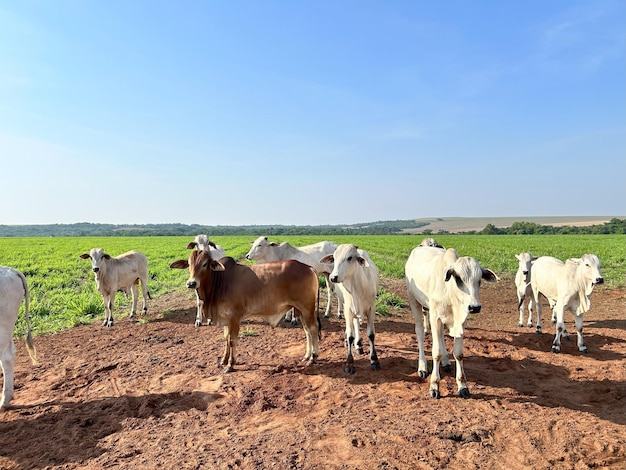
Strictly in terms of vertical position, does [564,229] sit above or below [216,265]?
below

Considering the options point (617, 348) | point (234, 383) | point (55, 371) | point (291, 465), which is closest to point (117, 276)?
point (55, 371)

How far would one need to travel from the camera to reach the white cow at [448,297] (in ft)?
16.9

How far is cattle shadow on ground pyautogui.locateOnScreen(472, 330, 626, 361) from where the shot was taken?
7.54m

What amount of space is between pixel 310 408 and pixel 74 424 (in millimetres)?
3211

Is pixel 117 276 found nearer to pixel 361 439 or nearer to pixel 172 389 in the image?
pixel 172 389

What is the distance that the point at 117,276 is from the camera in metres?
11.6

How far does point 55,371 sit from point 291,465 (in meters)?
5.79

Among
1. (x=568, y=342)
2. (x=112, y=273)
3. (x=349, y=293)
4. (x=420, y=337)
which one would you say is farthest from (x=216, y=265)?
(x=568, y=342)

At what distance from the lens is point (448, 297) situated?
18.4ft

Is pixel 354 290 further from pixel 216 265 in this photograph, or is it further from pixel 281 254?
pixel 281 254

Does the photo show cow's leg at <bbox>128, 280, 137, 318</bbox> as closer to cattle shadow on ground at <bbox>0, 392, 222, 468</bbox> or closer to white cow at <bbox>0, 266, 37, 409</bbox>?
white cow at <bbox>0, 266, 37, 409</bbox>

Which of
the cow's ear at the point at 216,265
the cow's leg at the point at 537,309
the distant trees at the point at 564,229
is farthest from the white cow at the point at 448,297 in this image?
the distant trees at the point at 564,229

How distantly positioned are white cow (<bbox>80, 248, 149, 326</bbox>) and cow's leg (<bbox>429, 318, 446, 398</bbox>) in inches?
360

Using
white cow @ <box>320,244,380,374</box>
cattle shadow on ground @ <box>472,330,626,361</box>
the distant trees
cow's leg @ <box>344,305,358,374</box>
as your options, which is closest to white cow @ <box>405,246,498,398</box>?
white cow @ <box>320,244,380,374</box>
